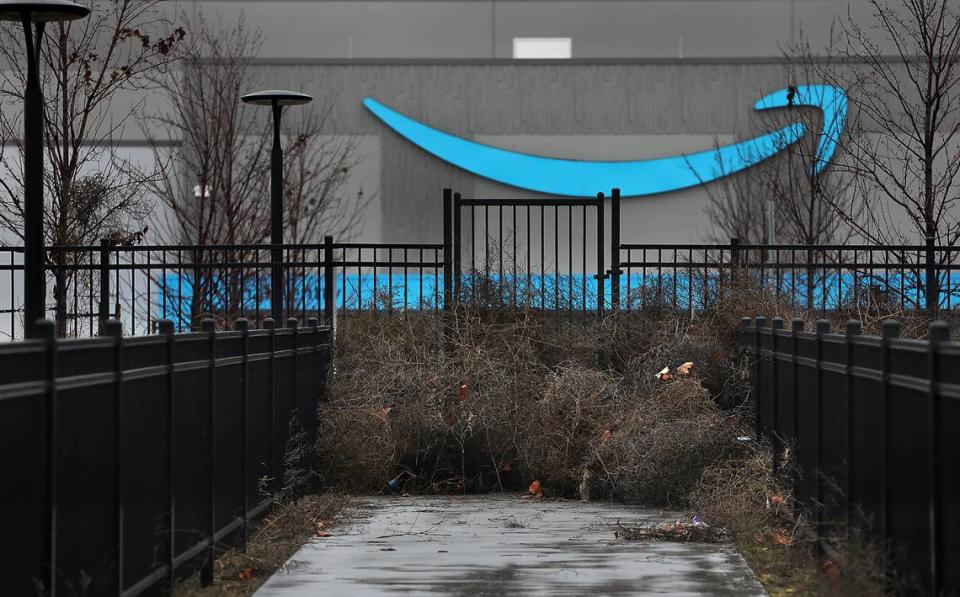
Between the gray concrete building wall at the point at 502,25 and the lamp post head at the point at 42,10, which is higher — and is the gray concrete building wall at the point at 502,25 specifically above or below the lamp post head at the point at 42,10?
above

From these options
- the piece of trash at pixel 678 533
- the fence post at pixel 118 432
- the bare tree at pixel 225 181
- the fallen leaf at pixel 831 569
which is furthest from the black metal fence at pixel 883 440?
the bare tree at pixel 225 181

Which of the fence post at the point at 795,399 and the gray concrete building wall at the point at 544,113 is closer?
the fence post at the point at 795,399

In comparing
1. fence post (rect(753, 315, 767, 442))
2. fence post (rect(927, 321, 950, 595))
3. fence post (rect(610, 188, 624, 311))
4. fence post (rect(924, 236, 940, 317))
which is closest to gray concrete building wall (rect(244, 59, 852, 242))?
fence post (rect(610, 188, 624, 311))

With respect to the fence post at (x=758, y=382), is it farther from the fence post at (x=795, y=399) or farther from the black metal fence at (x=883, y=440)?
the fence post at (x=795, y=399)

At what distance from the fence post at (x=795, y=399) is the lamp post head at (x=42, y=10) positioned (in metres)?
6.60

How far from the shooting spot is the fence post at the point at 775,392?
1066 centimetres

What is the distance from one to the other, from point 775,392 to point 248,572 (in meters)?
4.61

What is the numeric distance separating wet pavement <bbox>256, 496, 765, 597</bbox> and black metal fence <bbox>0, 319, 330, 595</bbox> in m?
0.74

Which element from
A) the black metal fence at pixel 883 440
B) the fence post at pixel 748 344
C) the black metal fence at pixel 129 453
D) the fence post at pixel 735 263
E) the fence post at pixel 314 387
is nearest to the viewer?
the black metal fence at pixel 129 453

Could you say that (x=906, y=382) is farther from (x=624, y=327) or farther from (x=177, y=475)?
(x=624, y=327)

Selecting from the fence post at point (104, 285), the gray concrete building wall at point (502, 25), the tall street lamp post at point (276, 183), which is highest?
the gray concrete building wall at point (502, 25)

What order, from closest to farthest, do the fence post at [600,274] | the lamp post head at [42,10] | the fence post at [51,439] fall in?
the fence post at [51,439], the lamp post head at [42,10], the fence post at [600,274]

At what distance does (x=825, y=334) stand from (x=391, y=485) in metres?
5.81

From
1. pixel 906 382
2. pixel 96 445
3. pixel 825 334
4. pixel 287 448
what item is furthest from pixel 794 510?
pixel 96 445
